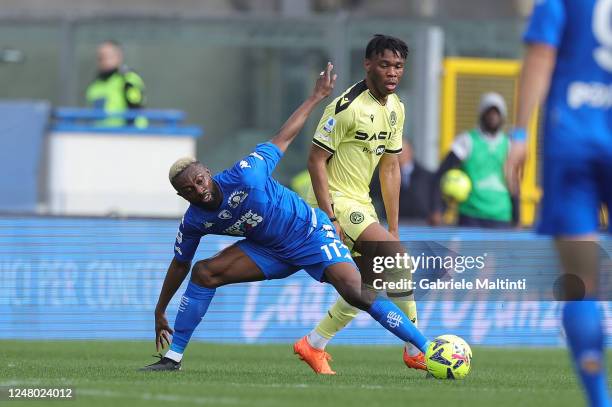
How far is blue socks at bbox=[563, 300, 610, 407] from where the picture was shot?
6.56 metres

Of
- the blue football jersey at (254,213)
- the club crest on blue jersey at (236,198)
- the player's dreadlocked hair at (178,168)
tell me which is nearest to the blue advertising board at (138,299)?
the blue football jersey at (254,213)

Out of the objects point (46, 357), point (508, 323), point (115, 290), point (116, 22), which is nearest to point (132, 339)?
point (115, 290)

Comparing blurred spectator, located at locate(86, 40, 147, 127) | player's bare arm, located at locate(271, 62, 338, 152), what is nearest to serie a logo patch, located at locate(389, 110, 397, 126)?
player's bare arm, located at locate(271, 62, 338, 152)

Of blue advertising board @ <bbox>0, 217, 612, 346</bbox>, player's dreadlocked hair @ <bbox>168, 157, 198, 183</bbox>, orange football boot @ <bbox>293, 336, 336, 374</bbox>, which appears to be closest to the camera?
player's dreadlocked hair @ <bbox>168, 157, 198, 183</bbox>

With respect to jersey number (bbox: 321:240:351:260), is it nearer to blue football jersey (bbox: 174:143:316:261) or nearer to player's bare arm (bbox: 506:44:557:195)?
blue football jersey (bbox: 174:143:316:261)

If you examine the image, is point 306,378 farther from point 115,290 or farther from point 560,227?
point 115,290

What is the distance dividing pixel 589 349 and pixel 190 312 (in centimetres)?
390

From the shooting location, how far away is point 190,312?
996cm

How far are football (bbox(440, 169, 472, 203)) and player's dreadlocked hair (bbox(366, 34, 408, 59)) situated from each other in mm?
5540

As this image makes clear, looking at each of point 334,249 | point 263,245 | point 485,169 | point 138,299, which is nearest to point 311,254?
point 334,249

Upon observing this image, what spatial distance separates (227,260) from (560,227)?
372 cm

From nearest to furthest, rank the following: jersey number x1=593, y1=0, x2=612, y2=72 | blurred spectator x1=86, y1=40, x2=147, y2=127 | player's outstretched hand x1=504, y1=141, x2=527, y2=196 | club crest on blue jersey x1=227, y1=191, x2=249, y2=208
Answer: player's outstretched hand x1=504, y1=141, x2=527, y2=196, jersey number x1=593, y1=0, x2=612, y2=72, club crest on blue jersey x1=227, y1=191, x2=249, y2=208, blurred spectator x1=86, y1=40, x2=147, y2=127

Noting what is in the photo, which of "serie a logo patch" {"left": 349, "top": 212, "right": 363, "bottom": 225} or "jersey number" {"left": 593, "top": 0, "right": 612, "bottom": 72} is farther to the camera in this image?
"serie a logo patch" {"left": 349, "top": 212, "right": 363, "bottom": 225}

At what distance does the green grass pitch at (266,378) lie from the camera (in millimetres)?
8039
